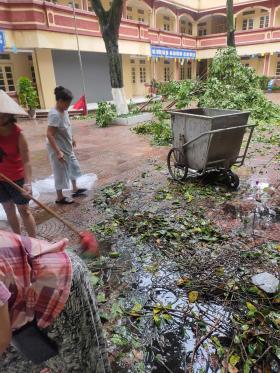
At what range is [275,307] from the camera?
8.11 ft

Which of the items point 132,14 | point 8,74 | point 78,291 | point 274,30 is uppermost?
point 132,14

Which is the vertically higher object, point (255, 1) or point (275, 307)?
point (255, 1)

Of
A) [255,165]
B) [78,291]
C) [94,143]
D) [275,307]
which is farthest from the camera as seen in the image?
[94,143]

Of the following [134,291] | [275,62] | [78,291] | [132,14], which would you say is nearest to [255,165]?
[134,291]

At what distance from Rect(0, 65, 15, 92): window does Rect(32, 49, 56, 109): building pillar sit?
1526 mm

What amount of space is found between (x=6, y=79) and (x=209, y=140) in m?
14.9

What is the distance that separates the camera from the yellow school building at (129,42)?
14.2m

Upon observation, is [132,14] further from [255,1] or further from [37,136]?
[37,136]

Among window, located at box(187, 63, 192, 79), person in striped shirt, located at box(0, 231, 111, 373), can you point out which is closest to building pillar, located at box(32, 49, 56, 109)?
person in striped shirt, located at box(0, 231, 111, 373)

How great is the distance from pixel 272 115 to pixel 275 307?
1069cm

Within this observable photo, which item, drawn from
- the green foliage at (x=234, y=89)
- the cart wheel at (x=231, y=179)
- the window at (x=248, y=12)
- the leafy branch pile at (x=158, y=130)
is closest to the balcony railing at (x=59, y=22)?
the window at (x=248, y=12)

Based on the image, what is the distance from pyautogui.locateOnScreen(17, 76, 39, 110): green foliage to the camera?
14016mm

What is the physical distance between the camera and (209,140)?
455 centimetres

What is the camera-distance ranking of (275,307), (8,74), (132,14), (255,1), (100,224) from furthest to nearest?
(255,1) < (132,14) < (8,74) < (100,224) < (275,307)
